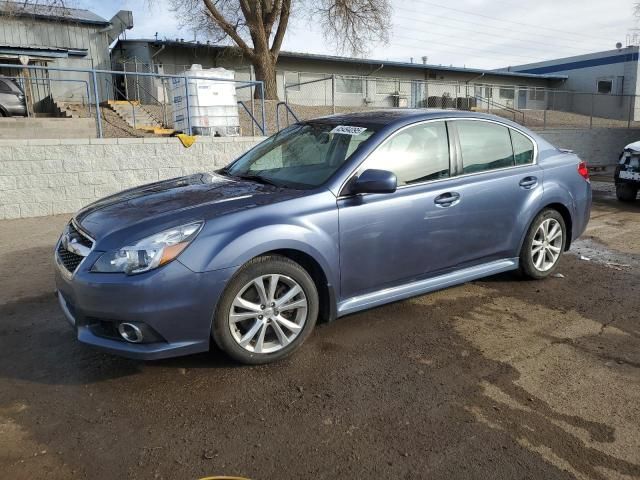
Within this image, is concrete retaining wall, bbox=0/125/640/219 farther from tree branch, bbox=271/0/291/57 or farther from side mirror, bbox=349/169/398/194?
tree branch, bbox=271/0/291/57

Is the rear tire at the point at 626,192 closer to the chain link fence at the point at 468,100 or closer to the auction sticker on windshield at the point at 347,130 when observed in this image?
the auction sticker on windshield at the point at 347,130

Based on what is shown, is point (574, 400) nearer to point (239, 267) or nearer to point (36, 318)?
point (239, 267)

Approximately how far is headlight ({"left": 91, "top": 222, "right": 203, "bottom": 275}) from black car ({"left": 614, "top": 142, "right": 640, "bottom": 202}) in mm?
9153

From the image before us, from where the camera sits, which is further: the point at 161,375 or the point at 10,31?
the point at 10,31

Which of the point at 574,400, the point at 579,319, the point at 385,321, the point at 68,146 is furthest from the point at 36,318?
the point at 68,146

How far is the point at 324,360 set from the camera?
3564mm

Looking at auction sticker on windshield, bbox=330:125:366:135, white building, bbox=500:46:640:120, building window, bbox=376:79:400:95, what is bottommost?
auction sticker on windshield, bbox=330:125:366:135

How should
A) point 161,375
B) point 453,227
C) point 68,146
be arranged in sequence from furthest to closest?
point 68,146
point 453,227
point 161,375

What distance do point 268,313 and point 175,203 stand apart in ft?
3.16

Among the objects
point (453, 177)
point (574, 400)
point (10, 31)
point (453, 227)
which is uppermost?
point (10, 31)

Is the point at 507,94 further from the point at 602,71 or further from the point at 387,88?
the point at 602,71

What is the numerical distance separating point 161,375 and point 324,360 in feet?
3.46

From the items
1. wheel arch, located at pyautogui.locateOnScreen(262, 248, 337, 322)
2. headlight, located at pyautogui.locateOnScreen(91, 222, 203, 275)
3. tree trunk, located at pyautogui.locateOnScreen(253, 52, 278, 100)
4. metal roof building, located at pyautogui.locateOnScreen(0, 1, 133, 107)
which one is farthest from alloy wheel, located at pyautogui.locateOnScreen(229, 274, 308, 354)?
metal roof building, located at pyautogui.locateOnScreen(0, 1, 133, 107)

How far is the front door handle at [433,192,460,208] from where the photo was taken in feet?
13.4
